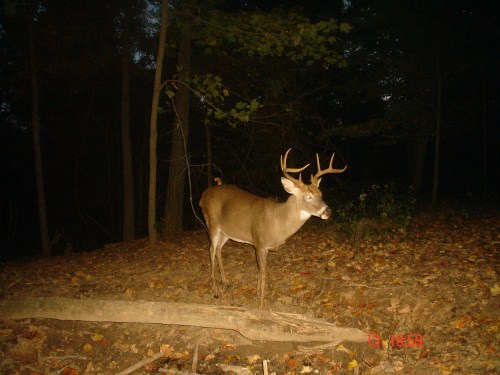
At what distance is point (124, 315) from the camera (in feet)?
16.4

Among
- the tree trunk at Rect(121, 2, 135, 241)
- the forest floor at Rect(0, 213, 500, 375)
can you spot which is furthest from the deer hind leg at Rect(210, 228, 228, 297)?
the tree trunk at Rect(121, 2, 135, 241)

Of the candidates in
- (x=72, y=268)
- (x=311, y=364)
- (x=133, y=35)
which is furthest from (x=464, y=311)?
(x=133, y=35)

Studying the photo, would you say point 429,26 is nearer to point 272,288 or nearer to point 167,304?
point 272,288

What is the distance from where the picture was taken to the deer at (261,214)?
18.3ft

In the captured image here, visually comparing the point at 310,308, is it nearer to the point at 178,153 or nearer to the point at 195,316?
the point at 195,316

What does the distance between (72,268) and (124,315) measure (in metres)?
3.54

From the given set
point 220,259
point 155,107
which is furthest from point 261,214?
point 155,107

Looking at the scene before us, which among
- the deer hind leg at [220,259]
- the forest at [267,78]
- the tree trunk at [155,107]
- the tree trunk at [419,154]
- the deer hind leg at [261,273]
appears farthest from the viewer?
the tree trunk at [419,154]

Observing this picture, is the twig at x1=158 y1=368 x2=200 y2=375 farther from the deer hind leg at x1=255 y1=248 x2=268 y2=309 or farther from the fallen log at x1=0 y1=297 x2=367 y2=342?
the deer hind leg at x1=255 y1=248 x2=268 y2=309

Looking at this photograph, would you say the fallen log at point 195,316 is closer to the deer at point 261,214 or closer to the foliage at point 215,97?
the deer at point 261,214
